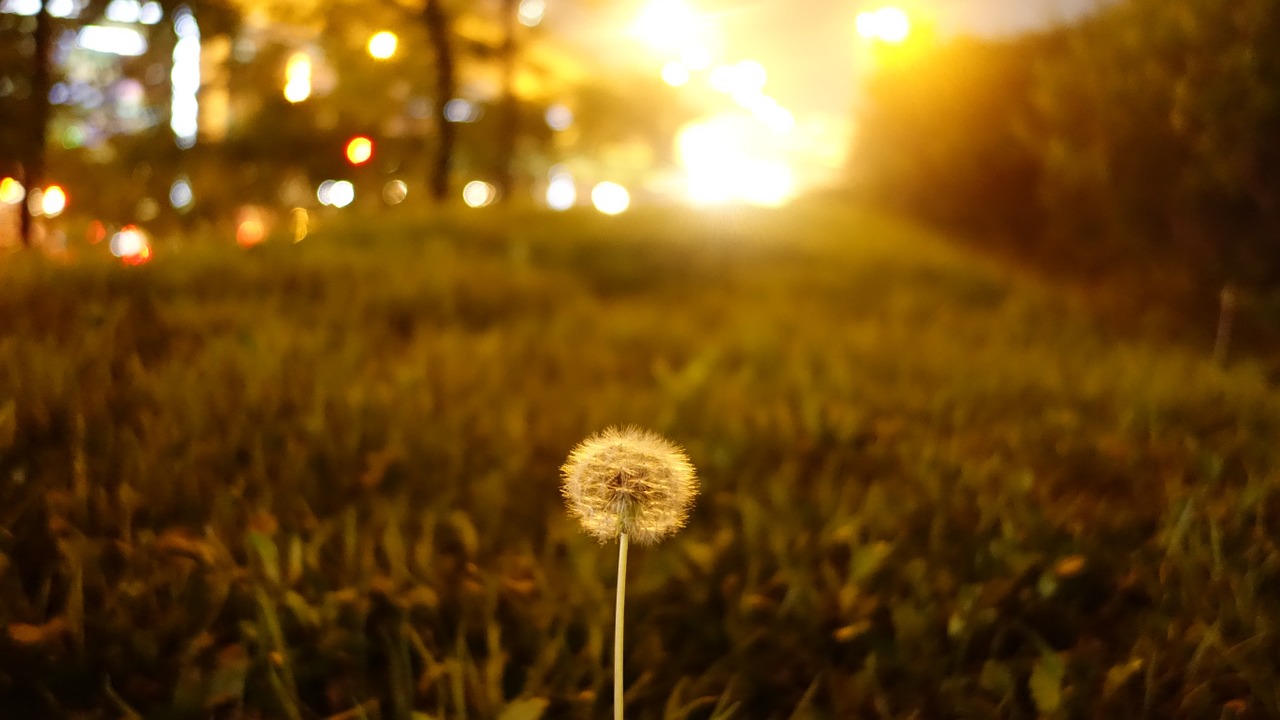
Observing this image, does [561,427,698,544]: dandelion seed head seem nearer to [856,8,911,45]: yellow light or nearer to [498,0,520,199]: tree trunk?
[498,0,520,199]: tree trunk

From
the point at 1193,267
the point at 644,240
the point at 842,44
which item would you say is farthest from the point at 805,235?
the point at 842,44

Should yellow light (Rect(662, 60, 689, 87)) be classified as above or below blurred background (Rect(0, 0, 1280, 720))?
above

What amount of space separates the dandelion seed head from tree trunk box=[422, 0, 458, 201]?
24.9ft

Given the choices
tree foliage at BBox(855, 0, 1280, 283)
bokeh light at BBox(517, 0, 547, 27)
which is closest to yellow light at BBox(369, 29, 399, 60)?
bokeh light at BBox(517, 0, 547, 27)

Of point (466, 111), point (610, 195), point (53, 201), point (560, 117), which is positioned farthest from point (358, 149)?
point (610, 195)

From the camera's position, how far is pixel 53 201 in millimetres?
9289

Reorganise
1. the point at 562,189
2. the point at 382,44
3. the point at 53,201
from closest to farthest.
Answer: the point at 382,44 → the point at 53,201 → the point at 562,189

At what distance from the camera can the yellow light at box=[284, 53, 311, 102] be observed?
10086mm

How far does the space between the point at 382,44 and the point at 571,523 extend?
27.8 ft

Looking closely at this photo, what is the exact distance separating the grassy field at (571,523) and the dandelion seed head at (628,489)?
19.7 inches

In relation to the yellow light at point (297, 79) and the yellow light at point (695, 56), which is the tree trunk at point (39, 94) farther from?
the yellow light at point (695, 56)

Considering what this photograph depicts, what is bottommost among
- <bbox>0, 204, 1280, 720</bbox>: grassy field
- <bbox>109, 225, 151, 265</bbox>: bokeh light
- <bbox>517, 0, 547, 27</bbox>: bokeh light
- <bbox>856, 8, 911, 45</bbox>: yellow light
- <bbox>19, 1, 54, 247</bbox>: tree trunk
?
<bbox>0, 204, 1280, 720</bbox>: grassy field

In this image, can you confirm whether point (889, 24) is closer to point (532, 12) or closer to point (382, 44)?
point (532, 12)

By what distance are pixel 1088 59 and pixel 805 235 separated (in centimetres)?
303
